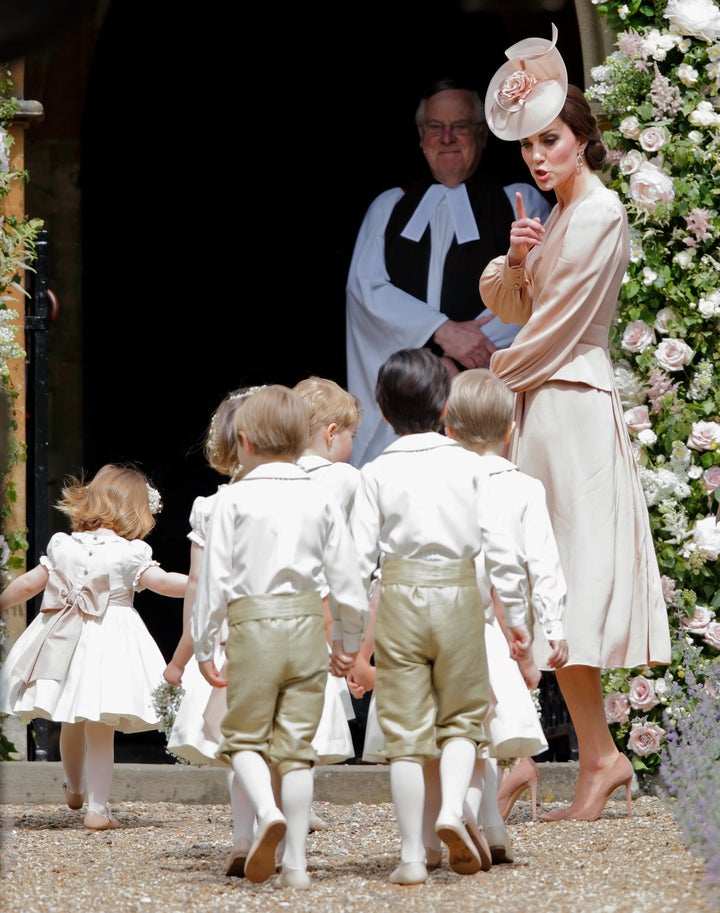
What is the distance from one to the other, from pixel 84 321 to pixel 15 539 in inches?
107

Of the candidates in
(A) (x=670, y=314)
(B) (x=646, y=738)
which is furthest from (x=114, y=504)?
(A) (x=670, y=314)

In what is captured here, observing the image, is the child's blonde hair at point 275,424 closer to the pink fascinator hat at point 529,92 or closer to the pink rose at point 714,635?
the pink fascinator hat at point 529,92

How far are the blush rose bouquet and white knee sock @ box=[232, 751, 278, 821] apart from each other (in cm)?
227

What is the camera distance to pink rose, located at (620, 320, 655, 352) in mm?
5812

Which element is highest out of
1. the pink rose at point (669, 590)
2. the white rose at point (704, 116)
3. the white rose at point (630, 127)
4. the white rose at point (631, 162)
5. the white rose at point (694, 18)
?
the white rose at point (694, 18)

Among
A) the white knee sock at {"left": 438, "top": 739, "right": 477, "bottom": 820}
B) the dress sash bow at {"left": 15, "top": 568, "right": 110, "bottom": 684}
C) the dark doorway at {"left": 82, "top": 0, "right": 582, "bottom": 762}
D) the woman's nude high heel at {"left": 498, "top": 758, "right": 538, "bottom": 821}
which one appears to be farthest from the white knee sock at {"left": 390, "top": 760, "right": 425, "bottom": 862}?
the dark doorway at {"left": 82, "top": 0, "right": 582, "bottom": 762}

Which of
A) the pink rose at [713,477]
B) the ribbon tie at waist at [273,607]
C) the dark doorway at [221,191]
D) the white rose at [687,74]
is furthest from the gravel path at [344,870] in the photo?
the dark doorway at [221,191]

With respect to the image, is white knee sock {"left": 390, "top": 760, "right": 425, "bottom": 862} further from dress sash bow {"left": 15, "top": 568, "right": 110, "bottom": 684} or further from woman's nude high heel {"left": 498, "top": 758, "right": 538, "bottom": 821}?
dress sash bow {"left": 15, "top": 568, "right": 110, "bottom": 684}

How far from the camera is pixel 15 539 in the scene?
19.7 feet

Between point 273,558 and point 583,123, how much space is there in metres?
2.16

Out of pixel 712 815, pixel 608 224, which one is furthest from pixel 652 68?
pixel 712 815

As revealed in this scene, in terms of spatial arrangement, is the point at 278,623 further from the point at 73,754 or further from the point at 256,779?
the point at 73,754

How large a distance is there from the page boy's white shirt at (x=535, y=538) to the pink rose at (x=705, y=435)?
1677 millimetres

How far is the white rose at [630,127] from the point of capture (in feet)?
19.3
